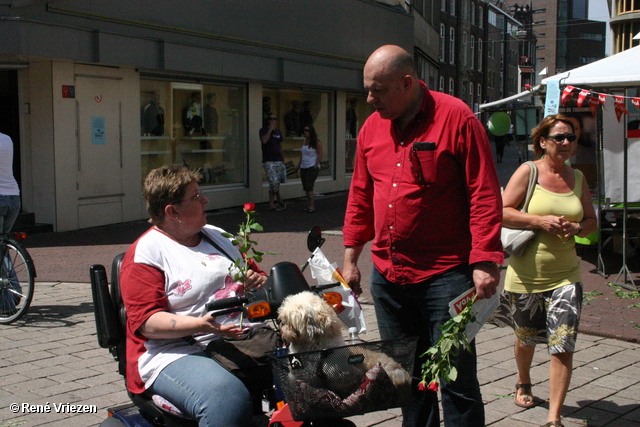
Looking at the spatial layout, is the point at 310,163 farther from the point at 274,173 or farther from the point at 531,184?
the point at 531,184

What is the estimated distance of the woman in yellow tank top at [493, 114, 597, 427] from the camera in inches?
157

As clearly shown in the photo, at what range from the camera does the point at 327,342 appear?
261 cm

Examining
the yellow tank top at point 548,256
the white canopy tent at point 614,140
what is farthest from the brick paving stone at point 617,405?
the white canopy tent at point 614,140

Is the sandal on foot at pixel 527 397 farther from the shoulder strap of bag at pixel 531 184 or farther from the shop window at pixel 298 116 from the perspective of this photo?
the shop window at pixel 298 116

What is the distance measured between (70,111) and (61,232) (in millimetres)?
1982

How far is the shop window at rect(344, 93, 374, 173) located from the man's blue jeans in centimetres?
1712

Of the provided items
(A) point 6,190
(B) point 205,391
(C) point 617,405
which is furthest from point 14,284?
(C) point 617,405

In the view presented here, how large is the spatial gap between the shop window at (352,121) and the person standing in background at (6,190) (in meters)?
14.0

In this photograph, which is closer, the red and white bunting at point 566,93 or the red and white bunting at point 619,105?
the red and white bunting at point 619,105

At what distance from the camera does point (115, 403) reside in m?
4.45

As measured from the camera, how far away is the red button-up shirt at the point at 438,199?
3.04 metres

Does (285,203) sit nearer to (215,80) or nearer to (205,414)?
(215,80)

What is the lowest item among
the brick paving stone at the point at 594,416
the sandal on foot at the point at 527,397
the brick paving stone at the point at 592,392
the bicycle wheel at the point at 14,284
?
the brick paving stone at the point at 594,416

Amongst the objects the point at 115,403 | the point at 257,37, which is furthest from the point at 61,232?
the point at 115,403
